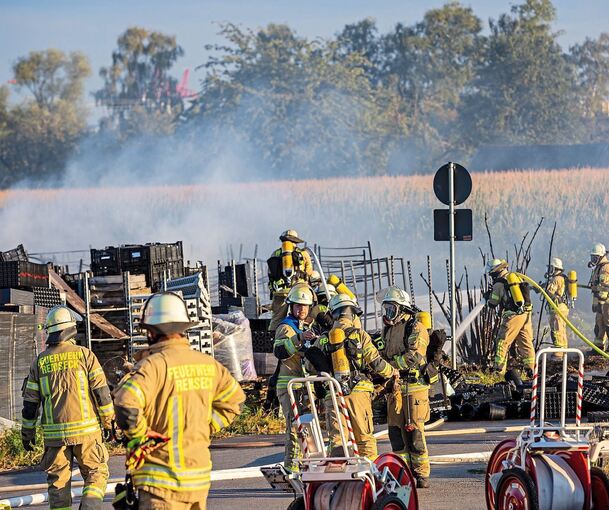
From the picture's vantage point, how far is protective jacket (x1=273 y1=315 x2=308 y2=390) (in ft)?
35.2

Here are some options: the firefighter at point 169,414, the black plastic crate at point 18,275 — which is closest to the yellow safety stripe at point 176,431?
the firefighter at point 169,414

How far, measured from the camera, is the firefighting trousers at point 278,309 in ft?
44.8

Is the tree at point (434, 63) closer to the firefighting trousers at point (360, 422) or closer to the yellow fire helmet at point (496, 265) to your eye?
the yellow fire helmet at point (496, 265)

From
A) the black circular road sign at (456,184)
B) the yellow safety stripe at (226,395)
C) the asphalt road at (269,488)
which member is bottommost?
the asphalt road at (269,488)

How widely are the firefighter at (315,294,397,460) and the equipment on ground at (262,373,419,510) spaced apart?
5.64 feet

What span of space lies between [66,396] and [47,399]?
16 cm

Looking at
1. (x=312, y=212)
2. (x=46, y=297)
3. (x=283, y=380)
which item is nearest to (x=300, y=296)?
(x=283, y=380)

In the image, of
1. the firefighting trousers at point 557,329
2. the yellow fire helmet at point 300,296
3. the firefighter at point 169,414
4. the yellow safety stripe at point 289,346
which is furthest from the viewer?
the firefighting trousers at point 557,329

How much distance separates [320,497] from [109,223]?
143 feet

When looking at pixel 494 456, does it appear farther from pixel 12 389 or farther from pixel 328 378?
pixel 12 389

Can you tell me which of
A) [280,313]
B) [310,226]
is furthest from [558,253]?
[280,313]

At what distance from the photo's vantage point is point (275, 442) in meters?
13.4

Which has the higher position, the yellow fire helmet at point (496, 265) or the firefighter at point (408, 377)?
the yellow fire helmet at point (496, 265)

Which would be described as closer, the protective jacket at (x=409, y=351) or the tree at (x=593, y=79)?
the protective jacket at (x=409, y=351)
